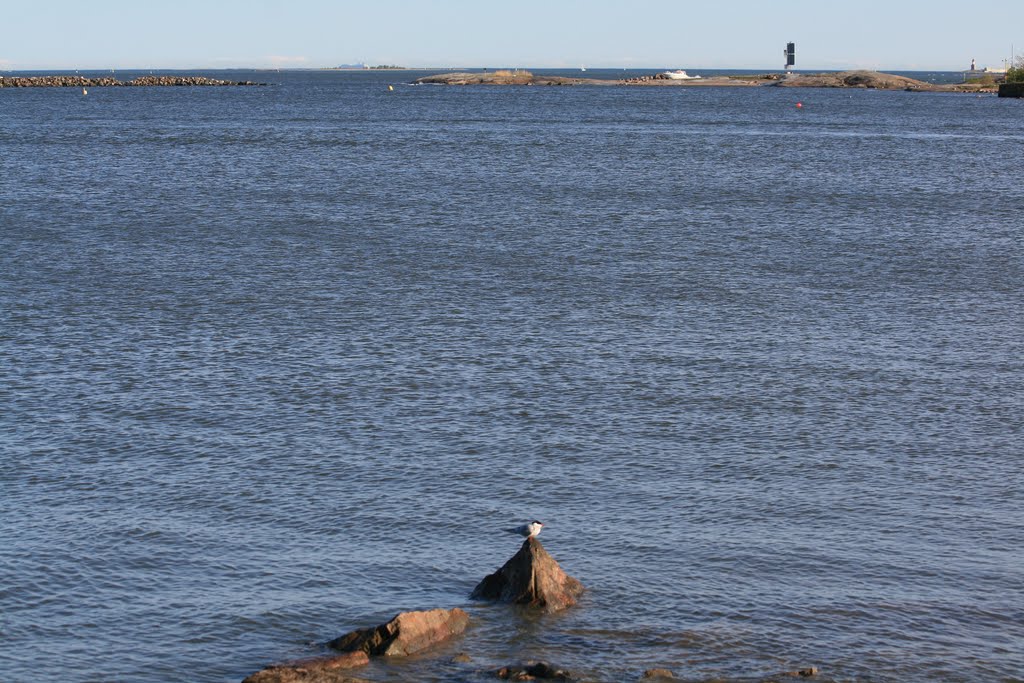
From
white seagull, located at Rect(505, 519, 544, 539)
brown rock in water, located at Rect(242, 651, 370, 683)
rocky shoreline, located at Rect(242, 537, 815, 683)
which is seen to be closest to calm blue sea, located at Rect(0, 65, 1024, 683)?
rocky shoreline, located at Rect(242, 537, 815, 683)

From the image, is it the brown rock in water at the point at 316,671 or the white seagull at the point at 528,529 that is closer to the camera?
the brown rock in water at the point at 316,671

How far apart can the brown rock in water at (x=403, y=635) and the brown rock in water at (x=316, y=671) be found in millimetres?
379

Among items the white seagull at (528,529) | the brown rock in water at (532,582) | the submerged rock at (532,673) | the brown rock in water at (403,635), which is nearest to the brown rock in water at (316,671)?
the brown rock in water at (403,635)

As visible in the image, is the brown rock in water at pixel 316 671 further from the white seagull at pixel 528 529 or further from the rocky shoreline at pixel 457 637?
the white seagull at pixel 528 529

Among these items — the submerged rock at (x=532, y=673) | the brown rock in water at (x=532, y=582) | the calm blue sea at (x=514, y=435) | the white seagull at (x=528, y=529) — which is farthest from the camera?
the white seagull at (x=528, y=529)

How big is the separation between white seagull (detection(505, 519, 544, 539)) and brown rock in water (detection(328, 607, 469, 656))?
8.47 ft

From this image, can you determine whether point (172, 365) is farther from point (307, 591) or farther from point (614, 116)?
point (614, 116)

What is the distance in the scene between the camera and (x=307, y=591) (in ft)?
79.7

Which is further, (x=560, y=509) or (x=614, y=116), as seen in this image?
(x=614, y=116)

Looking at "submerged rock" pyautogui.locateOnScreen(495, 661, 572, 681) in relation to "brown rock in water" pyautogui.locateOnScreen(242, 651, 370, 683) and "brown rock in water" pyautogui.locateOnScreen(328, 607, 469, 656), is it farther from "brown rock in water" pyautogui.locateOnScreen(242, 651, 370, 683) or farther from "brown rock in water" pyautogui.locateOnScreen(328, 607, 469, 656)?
"brown rock in water" pyautogui.locateOnScreen(242, 651, 370, 683)

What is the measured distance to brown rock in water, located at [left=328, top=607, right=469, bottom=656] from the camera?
2102cm

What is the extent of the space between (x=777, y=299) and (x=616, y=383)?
15328 millimetres

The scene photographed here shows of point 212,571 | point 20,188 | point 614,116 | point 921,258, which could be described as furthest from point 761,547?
point 614,116

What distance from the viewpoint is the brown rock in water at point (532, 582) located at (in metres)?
23.1
